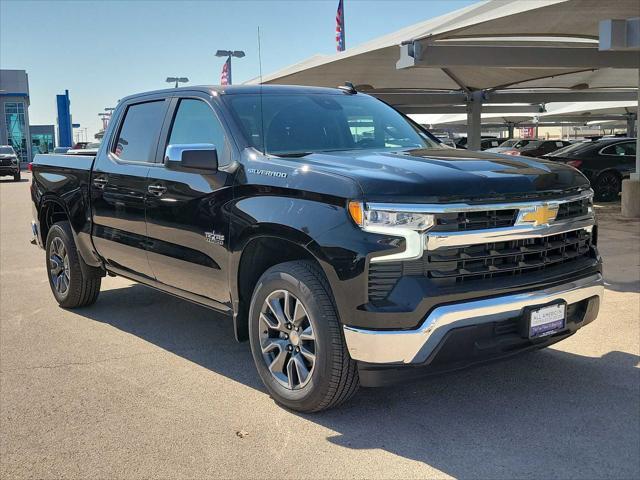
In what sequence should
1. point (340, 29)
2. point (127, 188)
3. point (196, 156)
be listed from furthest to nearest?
1. point (340, 29)
2. point (127, 188)
3. point (196, 156)

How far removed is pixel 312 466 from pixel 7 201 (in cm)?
2032

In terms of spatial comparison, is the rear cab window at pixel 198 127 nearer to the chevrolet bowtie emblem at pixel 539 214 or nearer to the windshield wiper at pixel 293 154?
the windshield wiper at pixel 293 154

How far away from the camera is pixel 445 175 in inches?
139

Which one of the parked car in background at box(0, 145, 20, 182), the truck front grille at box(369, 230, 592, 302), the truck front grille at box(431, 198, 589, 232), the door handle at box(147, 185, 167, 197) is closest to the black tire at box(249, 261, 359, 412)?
the truck front grille at box(369, 230, 592, 302)

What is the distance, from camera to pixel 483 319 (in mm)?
3438

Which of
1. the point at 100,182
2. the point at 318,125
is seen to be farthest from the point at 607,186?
the point at 100,182

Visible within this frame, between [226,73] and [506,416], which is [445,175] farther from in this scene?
[226,73]

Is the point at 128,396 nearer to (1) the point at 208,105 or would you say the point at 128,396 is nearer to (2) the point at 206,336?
(2) the point at 206,336

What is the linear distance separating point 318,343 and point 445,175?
1112mm

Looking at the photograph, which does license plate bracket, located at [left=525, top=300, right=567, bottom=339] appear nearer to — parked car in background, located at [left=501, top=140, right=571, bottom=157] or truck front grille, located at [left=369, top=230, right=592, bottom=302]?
truck front grille, located at [left=369, top=230, right=592, bottom=302]

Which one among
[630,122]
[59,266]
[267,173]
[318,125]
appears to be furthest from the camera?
[630,122]

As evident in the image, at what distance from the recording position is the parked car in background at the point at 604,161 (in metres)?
15.8

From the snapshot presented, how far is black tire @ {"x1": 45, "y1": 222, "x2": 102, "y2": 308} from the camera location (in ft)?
20.6

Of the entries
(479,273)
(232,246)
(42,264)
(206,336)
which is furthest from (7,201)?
(479,273)
